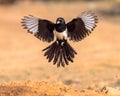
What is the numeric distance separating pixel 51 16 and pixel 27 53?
707 cm

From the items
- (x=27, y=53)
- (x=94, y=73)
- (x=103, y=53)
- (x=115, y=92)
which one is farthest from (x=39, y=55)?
(x=115, y=92)

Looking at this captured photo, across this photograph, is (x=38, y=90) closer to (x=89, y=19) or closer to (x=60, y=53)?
(x=60, y=53)

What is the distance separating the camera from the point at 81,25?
24.9ft

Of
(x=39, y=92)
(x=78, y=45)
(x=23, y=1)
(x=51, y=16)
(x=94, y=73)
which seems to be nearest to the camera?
(x=39, y=92)

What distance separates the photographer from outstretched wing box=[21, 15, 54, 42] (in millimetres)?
7449

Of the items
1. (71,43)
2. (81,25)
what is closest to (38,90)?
(81,25)

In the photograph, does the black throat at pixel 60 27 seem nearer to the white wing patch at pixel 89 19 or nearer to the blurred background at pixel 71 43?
the white wing patch at pixel 89 19

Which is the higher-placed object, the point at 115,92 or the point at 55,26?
the point at 55,26

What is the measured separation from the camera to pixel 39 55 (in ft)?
49.4

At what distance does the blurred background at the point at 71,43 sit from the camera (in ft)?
35.7

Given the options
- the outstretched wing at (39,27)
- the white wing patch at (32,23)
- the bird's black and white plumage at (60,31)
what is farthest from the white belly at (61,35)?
the white wing patch at (32,23)

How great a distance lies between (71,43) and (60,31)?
383 inches

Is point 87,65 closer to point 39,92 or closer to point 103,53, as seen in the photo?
point 103,53

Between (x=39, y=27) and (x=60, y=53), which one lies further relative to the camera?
(x=39, y=27)
